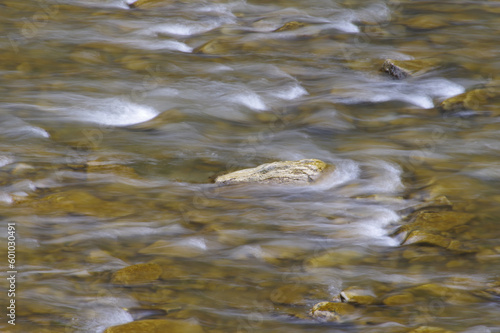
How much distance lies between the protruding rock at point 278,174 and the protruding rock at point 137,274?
1.75 m

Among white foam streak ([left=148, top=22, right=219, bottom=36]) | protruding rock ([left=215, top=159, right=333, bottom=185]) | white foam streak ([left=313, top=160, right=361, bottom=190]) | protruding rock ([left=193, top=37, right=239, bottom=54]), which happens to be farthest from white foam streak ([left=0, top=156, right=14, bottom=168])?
white foam streak ([left=148, top=22, right=219, bottom=36])

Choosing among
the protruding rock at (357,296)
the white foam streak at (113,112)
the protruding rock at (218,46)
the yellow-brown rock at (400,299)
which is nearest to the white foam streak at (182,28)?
the protruding rock at (218,46)

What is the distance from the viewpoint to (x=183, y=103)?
8.34 meters

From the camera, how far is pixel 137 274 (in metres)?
4.59

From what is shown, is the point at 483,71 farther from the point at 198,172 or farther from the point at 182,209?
the point at 182,209

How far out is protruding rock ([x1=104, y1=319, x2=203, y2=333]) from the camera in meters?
3.87

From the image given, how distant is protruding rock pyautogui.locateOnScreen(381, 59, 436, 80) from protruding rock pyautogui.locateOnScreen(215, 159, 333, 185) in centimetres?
367

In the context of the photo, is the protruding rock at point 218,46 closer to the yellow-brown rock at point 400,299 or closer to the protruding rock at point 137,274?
the protruding rock at point 137,274

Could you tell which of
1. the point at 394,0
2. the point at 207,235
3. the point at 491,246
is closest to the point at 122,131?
the point at 207,235

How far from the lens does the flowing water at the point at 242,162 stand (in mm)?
4340

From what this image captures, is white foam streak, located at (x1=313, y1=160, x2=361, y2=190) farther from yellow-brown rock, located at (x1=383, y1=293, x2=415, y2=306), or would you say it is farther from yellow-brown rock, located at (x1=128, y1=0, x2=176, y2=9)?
yellow-brown rock, located at (x1=128, y1=0, x2=176, y2=9)

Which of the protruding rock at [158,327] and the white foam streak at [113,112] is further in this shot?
the white foam streak at [113,112]

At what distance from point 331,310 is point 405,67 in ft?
21.0

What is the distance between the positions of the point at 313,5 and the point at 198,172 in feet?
24.6
